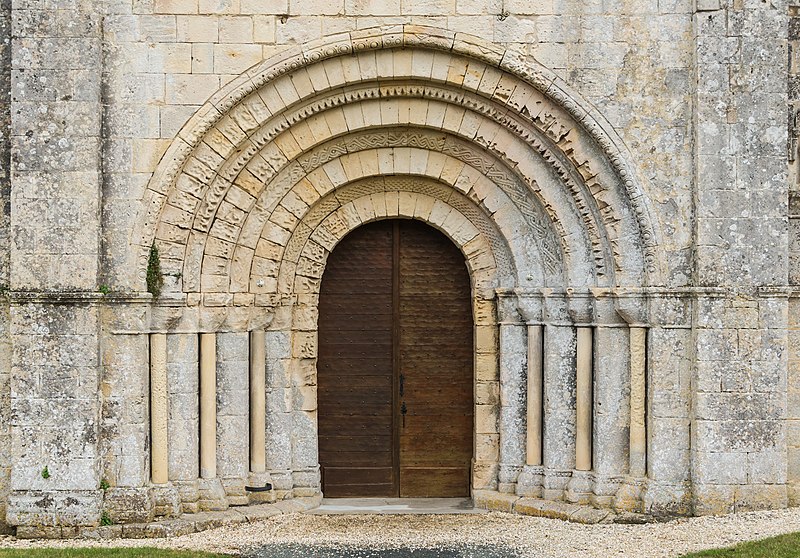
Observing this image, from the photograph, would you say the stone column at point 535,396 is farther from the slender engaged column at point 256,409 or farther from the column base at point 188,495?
the column base at point 188,495

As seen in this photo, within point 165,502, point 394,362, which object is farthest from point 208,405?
point 394,362

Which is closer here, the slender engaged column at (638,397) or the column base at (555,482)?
the slender engaged column at (638,397)

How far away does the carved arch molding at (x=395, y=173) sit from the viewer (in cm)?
840

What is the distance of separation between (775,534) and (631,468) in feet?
4.26

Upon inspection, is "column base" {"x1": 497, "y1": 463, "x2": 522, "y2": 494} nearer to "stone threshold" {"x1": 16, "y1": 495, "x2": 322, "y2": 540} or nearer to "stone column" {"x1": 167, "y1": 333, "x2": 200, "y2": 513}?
"stone threshold" {"x1": 16, "y1": 495, "x2": 322, "y2": 540}

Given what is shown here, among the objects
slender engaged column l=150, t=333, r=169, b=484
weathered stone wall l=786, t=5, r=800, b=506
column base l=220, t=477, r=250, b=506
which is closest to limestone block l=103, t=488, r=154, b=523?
Answer: slender engaged column l=150, t=333, r=169, b=484

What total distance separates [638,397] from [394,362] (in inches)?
86.8

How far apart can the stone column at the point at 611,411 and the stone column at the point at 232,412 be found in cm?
297

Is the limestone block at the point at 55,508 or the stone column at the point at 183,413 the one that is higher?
the stone column at the point at 183,413

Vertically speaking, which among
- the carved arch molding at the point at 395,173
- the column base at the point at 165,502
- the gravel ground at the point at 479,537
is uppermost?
the carved arch molding at the point at 395,173

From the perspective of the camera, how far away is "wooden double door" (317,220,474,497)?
948 cm

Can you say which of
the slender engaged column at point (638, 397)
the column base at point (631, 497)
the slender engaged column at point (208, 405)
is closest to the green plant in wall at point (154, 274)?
Result: the slender engaged column at point (208, 405)

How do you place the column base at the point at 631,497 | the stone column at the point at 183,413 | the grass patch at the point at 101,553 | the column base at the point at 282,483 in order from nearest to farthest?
1. the grass patch at the point at 101,553
2. the column base at the point at 631,497
3. the stone column at the point at 183,413
4. the column base at the point at 282,483

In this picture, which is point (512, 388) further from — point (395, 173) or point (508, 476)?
point (395, 173)
